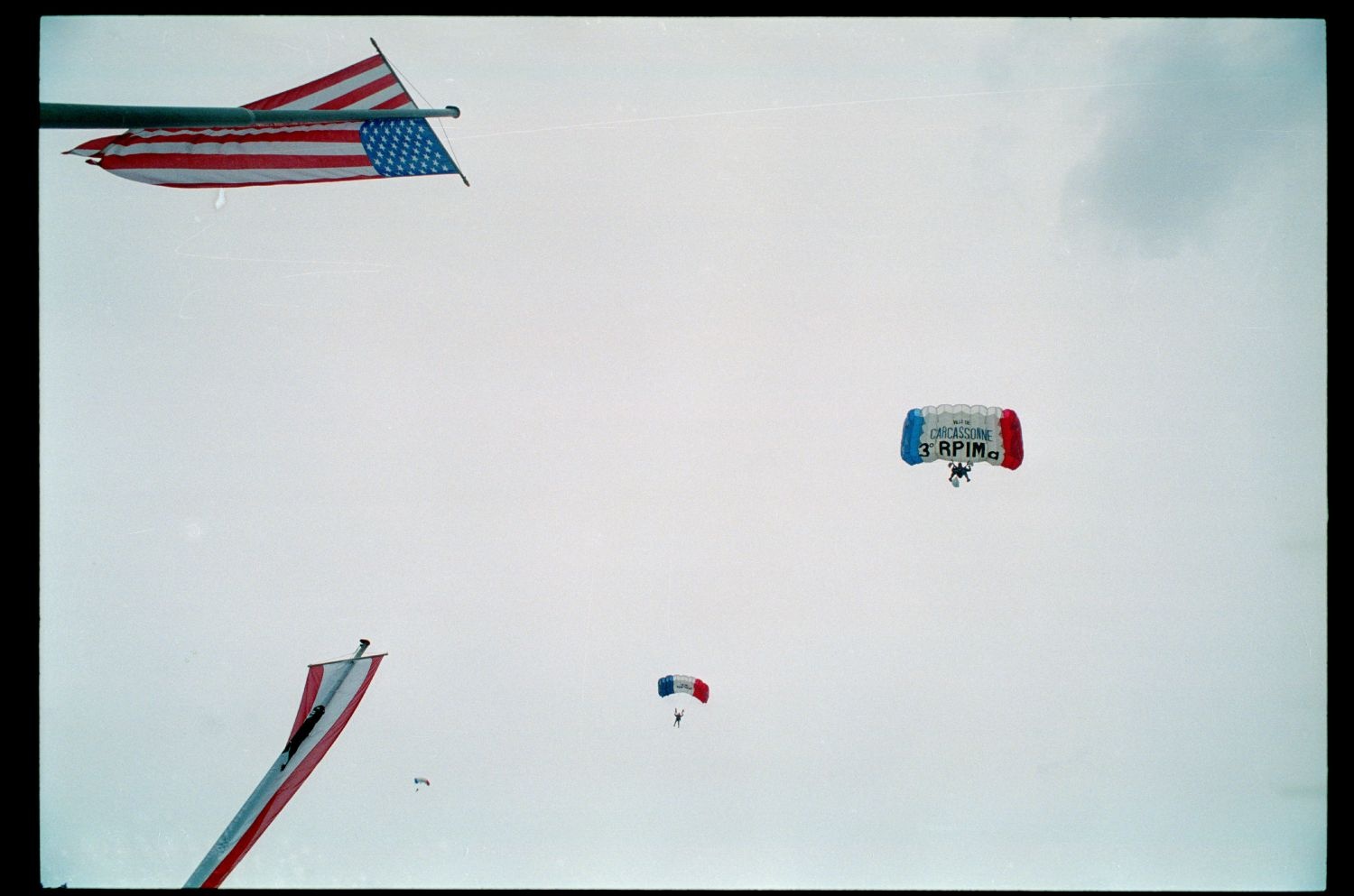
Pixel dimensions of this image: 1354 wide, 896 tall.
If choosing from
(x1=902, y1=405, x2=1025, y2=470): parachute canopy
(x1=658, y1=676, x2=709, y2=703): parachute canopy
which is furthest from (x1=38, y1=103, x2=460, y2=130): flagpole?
(x1=658, y1=676, x2=709, y2=703): parachute canopy

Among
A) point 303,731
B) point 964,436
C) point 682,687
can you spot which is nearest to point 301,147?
point 303,731

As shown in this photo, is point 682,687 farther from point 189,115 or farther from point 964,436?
point 189,115

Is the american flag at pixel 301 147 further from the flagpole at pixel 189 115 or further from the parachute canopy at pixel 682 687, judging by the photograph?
the parachute canopy at pixel 682 687

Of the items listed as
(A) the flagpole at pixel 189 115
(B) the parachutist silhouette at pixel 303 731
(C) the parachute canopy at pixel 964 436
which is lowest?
(B) the parachutist silhouette at pixel 303 731

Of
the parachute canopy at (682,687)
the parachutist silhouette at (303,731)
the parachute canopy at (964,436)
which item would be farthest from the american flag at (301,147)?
the parachute canopy at (682,687)
